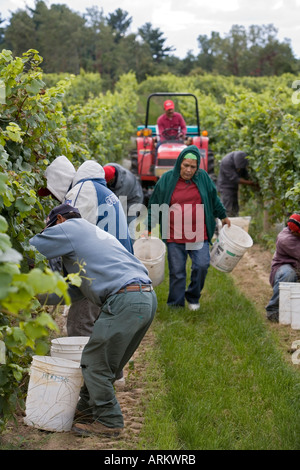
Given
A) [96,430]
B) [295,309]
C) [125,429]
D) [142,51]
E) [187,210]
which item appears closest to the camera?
[96,430]

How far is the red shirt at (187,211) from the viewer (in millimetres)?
7348

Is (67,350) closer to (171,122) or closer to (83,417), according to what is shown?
(83,417)

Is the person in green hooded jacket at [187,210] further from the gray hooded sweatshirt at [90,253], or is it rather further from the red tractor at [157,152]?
the red tractor at [157,152]

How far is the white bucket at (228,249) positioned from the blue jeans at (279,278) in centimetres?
48

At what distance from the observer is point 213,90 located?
4269 cm

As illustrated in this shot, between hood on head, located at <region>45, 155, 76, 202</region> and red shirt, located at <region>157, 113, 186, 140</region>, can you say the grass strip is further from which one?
red shirt, located at <region>157, 113, 186, 140</region>

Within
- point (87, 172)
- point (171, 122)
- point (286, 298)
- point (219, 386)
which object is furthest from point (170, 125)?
point (219, 386)

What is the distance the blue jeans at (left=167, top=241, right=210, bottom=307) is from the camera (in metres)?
7.48

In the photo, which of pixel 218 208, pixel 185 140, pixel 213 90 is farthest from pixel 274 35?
pixel 218 208

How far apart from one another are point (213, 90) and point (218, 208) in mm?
36333

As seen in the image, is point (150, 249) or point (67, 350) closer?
point (67, 350)

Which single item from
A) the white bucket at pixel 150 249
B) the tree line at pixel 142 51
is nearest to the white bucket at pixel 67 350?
the white bucket at pixel 150 249

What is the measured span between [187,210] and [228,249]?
58cm

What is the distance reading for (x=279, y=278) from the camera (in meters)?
6.88
